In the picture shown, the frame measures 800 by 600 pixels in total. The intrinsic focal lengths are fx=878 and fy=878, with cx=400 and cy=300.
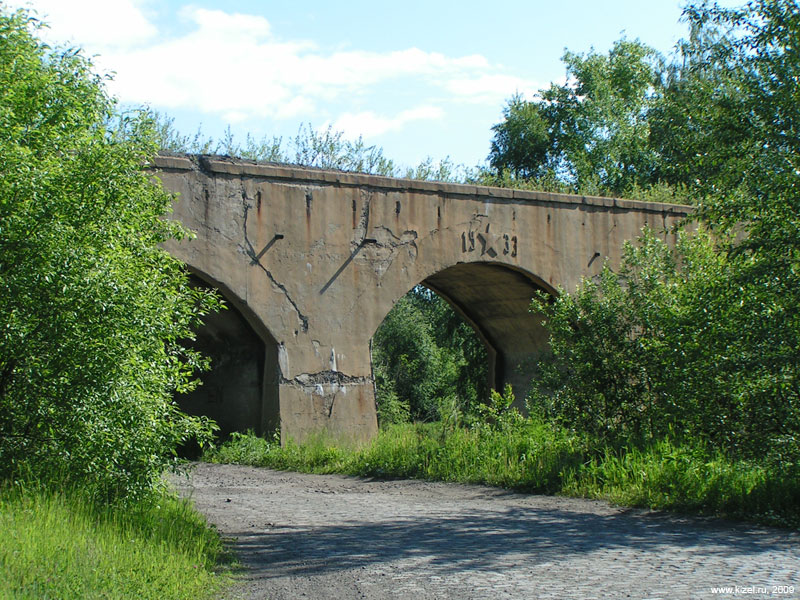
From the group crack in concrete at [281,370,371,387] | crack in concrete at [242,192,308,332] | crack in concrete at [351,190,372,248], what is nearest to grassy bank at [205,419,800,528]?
crack in concrete at [281,370,371,387]

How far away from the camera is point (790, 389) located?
7.31m

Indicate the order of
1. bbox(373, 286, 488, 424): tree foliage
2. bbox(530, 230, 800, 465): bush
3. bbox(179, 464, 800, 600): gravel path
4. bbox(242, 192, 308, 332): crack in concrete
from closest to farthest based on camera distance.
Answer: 1. bbox(179, 464, 800, 600): gravel path
2. bbox(530, 230, 800, 465): bush
3. bbox(242, 192, 308, 332): crack in concrete
4. bbox(373, 286, 488, 424): tree foliage

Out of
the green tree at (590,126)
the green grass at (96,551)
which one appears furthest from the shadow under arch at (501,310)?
the green tree at (590,126)

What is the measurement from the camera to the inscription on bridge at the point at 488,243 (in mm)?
13289

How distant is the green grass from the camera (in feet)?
13.3

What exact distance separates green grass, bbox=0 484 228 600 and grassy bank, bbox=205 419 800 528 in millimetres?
3795

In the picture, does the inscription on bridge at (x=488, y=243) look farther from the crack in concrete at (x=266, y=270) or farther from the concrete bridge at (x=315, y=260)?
the crack in concrete at (x=266, y=270)

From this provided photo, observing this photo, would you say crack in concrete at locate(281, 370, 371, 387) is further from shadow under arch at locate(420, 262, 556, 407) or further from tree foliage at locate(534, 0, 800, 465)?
tree foliage at locate(534, 0, 800, 465)

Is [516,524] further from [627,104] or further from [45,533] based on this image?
[627,104]

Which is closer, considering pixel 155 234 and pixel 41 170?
pixel 41 170

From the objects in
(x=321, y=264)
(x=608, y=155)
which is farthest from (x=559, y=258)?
(x=608, y=155)

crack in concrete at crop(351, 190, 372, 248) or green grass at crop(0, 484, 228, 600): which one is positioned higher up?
crack in concrete at crop(351, 190, 372, 248)

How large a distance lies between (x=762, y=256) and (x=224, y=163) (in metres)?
6.97

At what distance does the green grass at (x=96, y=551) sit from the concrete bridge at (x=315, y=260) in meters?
6.00
